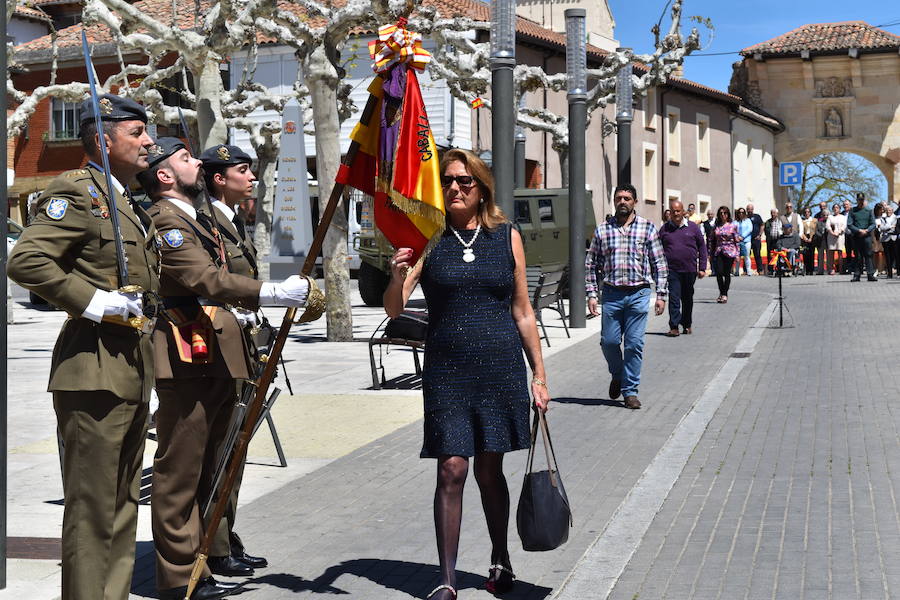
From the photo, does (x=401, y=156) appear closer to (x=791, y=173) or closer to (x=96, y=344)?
(x=96, y=344)

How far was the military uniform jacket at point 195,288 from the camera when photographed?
5133 mm

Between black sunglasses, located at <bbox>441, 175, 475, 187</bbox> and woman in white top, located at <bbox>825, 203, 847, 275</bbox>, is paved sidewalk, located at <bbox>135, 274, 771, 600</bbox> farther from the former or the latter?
woman in white top, located at <bbox>825, 203, 847, 275</bbox>

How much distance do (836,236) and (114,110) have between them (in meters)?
33.2

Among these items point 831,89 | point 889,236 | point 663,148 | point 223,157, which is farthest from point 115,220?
point 831,89

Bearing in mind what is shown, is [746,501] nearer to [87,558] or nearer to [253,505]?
[253,505]

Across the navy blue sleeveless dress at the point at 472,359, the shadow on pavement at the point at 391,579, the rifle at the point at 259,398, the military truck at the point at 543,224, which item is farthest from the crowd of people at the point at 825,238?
the rifle at the point at 259,398

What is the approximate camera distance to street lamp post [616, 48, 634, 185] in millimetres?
24497

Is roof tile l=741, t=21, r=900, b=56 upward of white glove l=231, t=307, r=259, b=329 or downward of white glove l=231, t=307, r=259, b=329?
upward

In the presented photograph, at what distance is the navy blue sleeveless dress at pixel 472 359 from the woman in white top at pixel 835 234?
31630 millimetres

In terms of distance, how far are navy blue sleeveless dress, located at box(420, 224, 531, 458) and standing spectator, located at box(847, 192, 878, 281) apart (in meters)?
26.3

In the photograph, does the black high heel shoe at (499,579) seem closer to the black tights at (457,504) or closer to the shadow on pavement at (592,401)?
the black tights at (457,504)

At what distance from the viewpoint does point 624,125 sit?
82.3 ft

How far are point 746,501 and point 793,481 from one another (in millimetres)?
675

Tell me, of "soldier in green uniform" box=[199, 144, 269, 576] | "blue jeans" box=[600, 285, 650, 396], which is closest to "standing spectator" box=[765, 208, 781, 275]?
"blue jeans" box=[600, 285, 650, 396]
